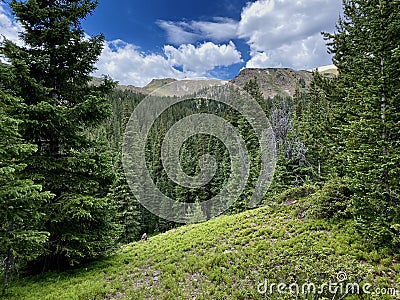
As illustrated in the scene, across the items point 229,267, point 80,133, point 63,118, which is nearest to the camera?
point 63,118

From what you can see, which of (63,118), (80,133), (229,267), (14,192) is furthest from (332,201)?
(14,192)

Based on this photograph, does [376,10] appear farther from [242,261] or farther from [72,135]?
[72,135]

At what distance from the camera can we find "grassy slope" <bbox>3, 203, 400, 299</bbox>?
20.4 feet

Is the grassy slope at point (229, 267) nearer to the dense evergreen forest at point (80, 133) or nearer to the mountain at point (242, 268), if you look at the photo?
the mountain at point (242, 268)

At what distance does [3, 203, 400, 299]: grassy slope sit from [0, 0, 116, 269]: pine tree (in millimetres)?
1058

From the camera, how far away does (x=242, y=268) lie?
834 cm

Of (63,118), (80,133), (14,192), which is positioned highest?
(63,118)

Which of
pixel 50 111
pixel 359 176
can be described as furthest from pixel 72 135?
pixel 359 176

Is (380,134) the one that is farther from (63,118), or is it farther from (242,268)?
(63,118)

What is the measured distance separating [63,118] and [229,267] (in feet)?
24.9

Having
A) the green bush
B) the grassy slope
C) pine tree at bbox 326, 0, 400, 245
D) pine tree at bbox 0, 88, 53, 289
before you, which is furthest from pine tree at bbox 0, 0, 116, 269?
the green bush

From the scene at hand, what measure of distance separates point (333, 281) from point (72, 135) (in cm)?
893

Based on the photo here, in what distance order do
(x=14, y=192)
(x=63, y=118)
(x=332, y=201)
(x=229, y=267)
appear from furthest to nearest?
(x=332, y=201) → (x=229, y=267) → (x=63, y=118) → (x=14, y=192)

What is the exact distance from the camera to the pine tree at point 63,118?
7.68 metres
